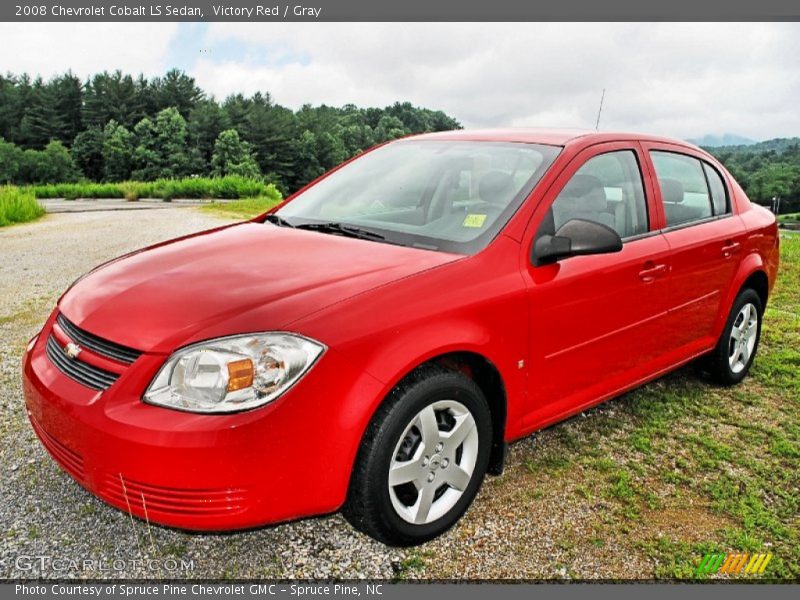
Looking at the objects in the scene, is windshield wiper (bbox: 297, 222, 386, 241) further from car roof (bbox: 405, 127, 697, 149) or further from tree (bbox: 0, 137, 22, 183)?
tree (bbox: 0, 137, 22, 183)

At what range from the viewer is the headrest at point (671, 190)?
12.1ft

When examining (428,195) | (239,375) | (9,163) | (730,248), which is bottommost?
(9,163)

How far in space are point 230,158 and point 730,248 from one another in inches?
2558

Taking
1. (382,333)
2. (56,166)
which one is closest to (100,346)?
(382,333)

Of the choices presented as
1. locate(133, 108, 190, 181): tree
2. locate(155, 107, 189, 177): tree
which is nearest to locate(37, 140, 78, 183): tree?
locate(133, 108, 190, 181): tree

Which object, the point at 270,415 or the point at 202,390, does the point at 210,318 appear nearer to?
the point at 202,390

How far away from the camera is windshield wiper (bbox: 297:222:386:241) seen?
3.02 meters

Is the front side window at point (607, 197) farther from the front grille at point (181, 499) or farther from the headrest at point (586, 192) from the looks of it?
the front grille at point (181, 499)

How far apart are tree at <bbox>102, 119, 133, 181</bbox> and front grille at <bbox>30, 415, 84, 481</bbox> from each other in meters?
68.3

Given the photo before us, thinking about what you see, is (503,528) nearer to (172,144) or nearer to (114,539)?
(114,539)

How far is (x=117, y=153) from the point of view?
→ 2557 inches

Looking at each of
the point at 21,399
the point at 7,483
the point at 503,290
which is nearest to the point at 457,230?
the point at 503,290

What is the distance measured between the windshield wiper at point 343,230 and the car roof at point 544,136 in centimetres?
91

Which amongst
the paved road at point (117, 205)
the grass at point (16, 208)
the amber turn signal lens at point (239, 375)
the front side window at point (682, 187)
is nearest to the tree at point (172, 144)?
the paved road at point (117, 205)
